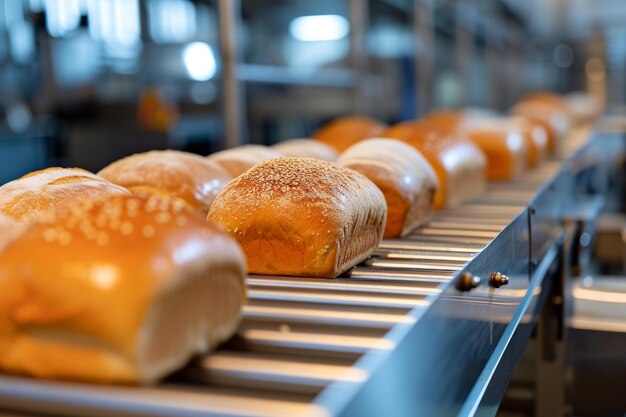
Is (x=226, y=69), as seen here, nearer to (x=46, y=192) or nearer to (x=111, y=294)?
(x=46, y=192)

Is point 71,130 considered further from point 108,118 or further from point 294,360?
point 294,360

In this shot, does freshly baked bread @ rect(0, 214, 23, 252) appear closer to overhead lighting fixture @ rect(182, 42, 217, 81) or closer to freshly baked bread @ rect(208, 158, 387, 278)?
freshly baked bread @ rect(208, 158, 387, 278)

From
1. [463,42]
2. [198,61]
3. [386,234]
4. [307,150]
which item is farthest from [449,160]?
[463,42]

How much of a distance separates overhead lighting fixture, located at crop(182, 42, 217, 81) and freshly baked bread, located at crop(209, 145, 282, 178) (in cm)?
406

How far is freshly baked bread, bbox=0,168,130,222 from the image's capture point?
0.93m

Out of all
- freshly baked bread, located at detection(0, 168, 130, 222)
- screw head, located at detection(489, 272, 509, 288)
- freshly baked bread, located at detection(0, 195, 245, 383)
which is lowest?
screw head, located at detection(489, 272, 509, 288)

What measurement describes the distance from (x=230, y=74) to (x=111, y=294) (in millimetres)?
2111

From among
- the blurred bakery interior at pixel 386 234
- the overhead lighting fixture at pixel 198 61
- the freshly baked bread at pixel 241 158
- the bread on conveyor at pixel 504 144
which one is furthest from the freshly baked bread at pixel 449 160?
the overhead lighting fixture at pixel 198 61

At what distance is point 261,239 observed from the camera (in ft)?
3.22

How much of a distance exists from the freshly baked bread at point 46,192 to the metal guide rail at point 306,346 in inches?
10.2

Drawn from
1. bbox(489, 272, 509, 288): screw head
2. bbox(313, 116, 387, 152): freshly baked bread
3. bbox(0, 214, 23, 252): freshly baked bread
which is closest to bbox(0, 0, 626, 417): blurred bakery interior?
bbox(489, 272, 509, 288): screw head

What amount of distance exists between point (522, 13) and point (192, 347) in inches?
366

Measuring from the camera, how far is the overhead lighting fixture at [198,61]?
17.9 ft

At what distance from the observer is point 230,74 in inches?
103
